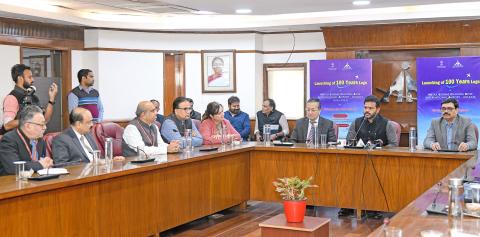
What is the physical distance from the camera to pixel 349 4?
7.50 metres

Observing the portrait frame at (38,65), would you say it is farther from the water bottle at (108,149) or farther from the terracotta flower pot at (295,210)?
the terracotta flower pot at (295,210)

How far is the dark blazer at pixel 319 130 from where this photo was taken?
6.56 metres

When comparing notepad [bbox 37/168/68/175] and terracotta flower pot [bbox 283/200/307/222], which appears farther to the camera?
terracotta flower pot [bbox 283/200/307/222]

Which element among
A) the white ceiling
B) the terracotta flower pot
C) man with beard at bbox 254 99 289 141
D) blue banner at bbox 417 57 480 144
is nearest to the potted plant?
the terracotta flower pot

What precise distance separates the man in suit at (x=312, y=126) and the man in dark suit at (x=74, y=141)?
2.63 m

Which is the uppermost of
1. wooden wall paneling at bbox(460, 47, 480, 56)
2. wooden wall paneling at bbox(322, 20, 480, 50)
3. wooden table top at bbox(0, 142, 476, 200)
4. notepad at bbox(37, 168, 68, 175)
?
wooden wall paneling at bbox(322, 20, 480, 50)

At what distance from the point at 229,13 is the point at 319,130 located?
2.56m

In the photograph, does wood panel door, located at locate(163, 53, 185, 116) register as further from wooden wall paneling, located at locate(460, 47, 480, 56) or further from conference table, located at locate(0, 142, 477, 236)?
wooden wall paneling, located at locate(460, 47, 480, 56)

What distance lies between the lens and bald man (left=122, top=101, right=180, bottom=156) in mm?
5402

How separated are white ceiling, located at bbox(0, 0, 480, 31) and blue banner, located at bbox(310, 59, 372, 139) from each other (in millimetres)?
626

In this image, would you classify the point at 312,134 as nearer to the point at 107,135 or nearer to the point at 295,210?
the point at 107,135

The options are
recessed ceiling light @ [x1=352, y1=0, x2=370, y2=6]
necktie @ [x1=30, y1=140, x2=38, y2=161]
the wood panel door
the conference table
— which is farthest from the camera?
the wood panel door

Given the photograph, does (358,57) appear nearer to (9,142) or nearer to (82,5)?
(82,5)

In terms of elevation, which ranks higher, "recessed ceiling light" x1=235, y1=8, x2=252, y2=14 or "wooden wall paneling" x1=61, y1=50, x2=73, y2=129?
"recessed ceiling light" x1=235, y1=8, x2=252, y2=14
